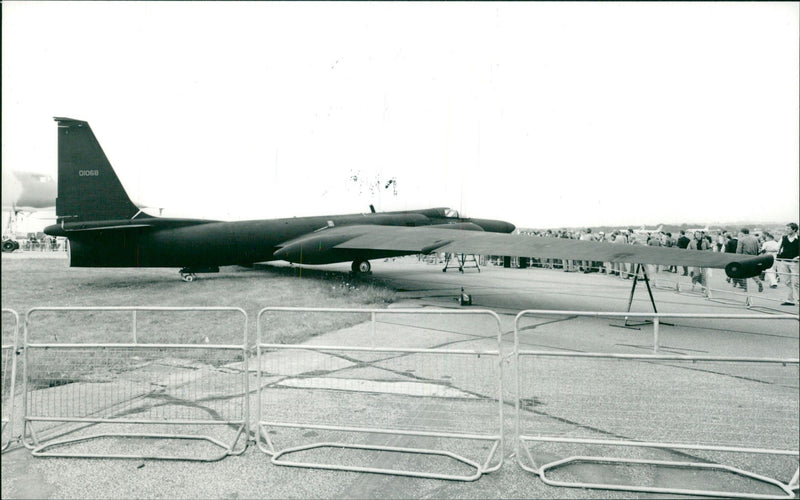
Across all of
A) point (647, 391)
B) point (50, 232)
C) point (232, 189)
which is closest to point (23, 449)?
point (50, 232)

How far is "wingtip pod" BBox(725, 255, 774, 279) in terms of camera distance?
7239 millimetres

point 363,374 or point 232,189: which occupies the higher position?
point 232,189

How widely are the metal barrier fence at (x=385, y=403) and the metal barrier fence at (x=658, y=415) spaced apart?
1.52 ft

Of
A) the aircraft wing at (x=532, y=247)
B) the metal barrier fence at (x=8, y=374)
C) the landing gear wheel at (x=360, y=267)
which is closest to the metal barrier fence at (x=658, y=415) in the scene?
the aircraft wing at (x=532, y=247)

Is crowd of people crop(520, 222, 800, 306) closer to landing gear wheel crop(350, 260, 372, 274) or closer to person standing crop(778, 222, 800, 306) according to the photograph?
person standing crop(778, 222, 800, 306)

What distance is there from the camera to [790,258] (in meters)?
12.8

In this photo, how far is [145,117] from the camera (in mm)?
7426

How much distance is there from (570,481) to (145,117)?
7149mm

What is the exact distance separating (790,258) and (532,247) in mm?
7445

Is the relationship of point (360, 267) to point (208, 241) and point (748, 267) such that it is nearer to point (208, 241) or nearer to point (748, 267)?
point (208, 241)

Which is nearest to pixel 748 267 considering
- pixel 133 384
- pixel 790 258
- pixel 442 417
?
pixel 442 417

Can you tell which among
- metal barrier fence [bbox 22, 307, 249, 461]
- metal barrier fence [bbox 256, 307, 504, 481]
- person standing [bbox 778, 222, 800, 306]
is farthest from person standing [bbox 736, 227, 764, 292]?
metal barrier fence [bbox 22, 307, 249, 461]

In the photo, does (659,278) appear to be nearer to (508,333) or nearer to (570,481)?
(508,333)

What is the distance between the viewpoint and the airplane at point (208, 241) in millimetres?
7628
